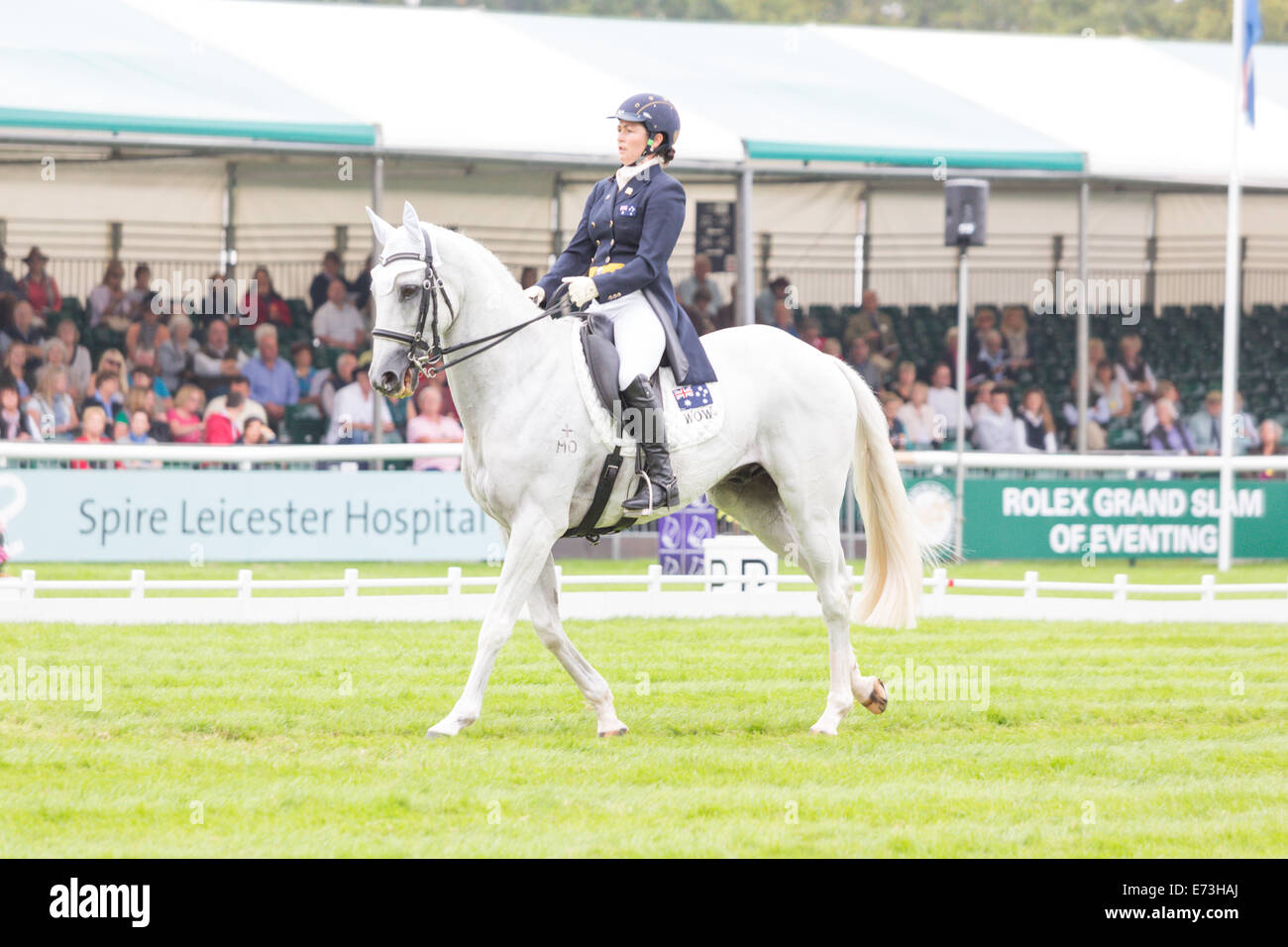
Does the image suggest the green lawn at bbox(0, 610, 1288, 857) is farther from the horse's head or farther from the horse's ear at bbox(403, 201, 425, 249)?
the horse's ear at bbox(403, 201, 425, 249)

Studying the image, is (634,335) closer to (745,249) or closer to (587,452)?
(587,452)

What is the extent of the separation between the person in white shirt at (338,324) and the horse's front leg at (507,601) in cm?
1247

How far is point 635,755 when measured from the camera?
22.4 ft

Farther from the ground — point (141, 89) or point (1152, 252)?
point (141, 89)

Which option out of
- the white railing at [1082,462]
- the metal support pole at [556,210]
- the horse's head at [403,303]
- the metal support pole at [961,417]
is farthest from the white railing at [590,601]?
the metal support pole at [556,210]

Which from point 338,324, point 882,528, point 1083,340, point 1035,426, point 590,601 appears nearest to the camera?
point 882,528

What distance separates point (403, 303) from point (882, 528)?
2.89 meters

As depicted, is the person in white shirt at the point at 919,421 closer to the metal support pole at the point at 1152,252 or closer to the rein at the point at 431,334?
the metal support pole at the point at 1152,252

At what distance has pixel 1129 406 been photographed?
2181cm

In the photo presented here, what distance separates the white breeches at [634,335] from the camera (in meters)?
7.30

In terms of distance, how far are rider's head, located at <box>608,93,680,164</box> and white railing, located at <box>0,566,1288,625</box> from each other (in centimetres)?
456

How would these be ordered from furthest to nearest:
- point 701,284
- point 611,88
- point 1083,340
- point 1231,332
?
1. point 701,284
2. point 611,88
3. point 1083,340
4. point 1231,332

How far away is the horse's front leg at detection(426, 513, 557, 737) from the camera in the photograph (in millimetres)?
6973

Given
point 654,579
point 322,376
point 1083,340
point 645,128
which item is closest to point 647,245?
point 645,128
